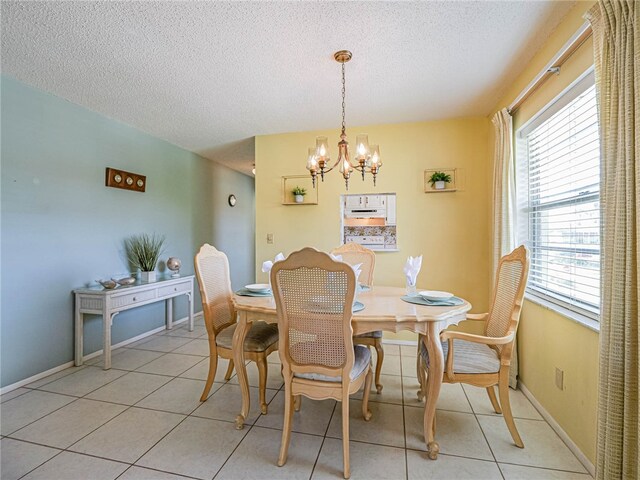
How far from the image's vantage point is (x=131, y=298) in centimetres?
303

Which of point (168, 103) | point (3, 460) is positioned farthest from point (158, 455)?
point (168, 103)

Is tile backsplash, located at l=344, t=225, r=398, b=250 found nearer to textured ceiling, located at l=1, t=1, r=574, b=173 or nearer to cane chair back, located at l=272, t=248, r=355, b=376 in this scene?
textured ceiling, located at l=1, t=1, r=574, b=173

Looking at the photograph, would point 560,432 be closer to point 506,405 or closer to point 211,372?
point 506,405

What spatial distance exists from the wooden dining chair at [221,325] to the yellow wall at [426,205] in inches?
59.3

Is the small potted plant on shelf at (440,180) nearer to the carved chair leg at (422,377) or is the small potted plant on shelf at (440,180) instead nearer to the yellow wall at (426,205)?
the yellow wall at (426,205)

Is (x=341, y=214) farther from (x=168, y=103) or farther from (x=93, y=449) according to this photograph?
(x=93, y=449)

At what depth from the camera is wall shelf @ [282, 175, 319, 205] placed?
369 centimetres

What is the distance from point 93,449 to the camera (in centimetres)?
171

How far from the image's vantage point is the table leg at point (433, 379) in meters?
1.65

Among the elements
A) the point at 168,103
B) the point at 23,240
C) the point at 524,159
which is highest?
the point at 168,103

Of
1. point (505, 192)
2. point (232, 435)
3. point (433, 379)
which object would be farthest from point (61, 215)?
point (505, 192)

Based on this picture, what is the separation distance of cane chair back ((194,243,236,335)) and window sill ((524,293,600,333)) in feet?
7.45

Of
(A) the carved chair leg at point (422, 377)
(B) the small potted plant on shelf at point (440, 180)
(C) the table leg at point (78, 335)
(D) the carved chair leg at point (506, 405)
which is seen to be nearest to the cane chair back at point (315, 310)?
(A) the carved chair leg at point (422, 377)

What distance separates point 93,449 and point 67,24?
8.25 ft
